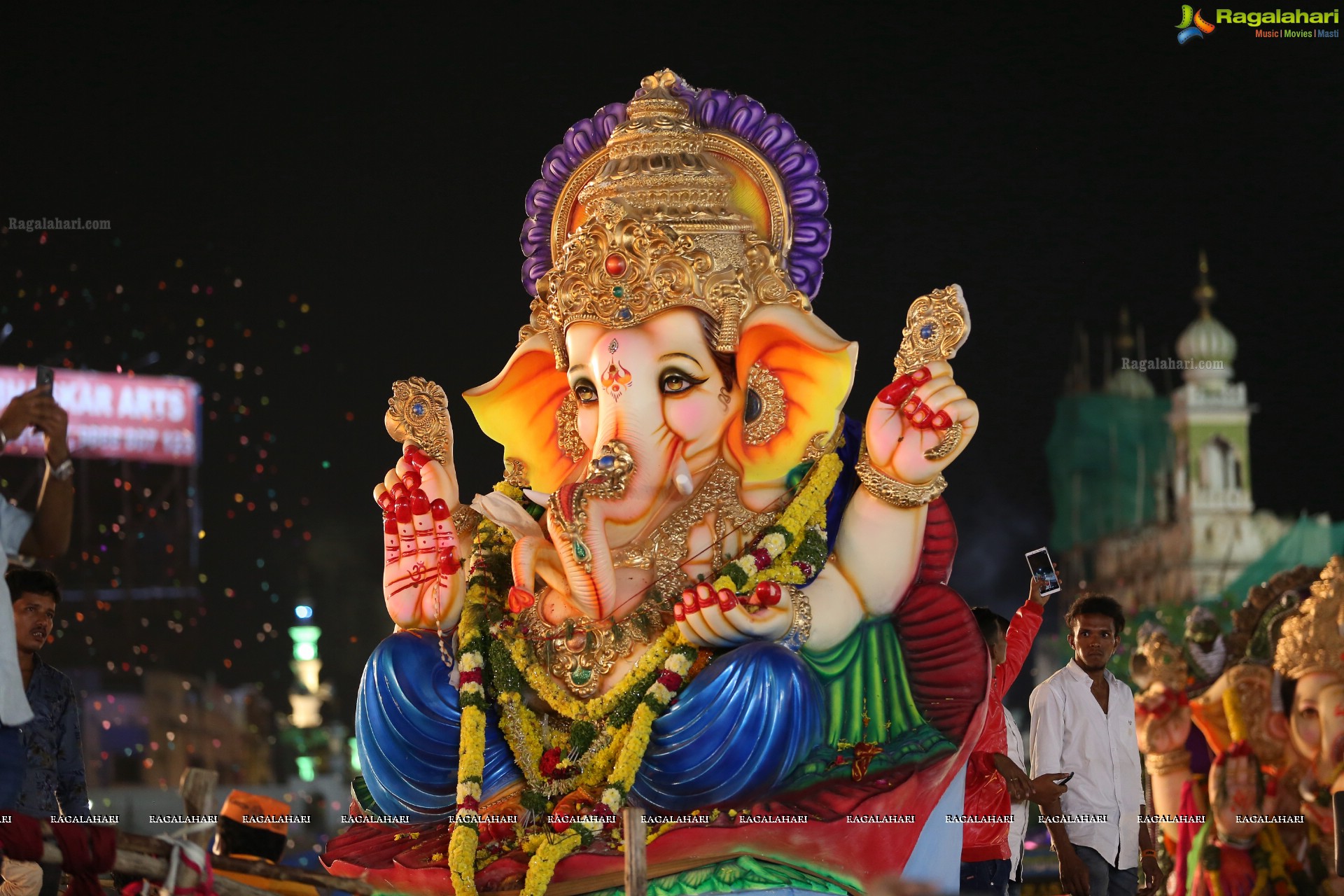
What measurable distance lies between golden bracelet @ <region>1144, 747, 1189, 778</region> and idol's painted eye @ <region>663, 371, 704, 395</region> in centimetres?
311

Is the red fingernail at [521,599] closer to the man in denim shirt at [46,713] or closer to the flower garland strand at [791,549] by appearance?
the flower garland strand at [791,549]

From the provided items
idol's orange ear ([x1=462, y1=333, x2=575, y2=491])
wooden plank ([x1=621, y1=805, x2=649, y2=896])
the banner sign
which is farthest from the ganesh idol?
the banner sign

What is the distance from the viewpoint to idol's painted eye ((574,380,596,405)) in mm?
5664

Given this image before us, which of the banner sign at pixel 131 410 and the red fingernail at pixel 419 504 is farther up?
the banner sign at pixel 131 410

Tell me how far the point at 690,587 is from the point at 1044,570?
3.99 ft

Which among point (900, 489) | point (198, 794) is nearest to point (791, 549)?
point (900, 489)

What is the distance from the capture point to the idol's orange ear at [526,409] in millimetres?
6023

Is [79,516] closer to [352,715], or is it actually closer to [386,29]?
[352,715]

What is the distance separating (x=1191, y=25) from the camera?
729 centimetres

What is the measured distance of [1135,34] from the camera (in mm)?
7266

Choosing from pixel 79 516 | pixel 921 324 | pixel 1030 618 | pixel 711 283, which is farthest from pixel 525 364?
pixel 79 516

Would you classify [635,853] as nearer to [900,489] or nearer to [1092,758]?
[900,489]

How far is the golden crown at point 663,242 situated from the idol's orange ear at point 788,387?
0.08 meters

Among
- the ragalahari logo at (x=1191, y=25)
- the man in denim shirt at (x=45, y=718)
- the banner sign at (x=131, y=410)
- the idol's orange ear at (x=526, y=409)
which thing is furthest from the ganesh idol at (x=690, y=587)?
the ragalahari logo at (x=1191, y=25)
